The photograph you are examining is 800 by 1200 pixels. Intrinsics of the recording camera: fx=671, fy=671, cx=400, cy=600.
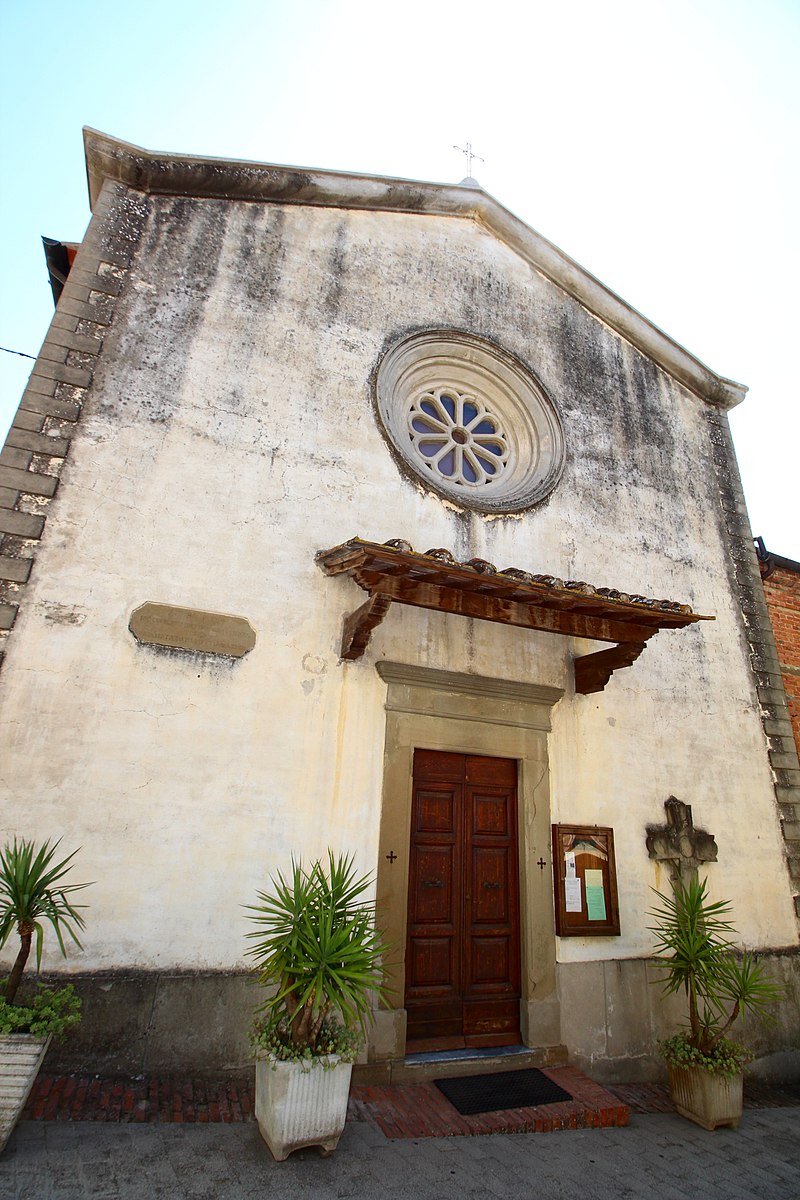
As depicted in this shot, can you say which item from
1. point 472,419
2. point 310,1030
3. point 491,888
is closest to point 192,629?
point 310,1030

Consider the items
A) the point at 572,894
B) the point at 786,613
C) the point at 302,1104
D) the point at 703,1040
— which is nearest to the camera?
the point at 302,1104

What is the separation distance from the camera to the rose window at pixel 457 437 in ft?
24.0

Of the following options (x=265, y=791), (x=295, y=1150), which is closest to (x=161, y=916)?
(x=265, y=791)

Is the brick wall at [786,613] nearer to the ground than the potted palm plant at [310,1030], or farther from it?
farther from it

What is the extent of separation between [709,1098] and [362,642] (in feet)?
14.0

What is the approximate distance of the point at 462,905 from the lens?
5.69 meters

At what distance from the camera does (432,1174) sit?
12.1 feet

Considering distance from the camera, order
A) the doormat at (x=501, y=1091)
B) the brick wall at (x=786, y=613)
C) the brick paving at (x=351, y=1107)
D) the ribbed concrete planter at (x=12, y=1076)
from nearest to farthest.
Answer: the ribbed concrete planter at (x=12, y=1076), the brick paving at (x=351, y=1107), the doormat at (x=501, y=1091), the brick wall at (x=786, y=613)

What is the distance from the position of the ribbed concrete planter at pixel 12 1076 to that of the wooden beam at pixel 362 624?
3185mm

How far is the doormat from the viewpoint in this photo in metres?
4.67

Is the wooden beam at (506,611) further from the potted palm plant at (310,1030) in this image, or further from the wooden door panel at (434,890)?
the potted palm plant at (310,1030)

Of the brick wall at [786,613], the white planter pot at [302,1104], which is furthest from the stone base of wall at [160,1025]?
the brick wall at [786,613]

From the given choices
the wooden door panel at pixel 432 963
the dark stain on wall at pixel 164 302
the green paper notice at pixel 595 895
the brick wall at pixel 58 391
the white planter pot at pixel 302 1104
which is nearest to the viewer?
the white planter pot at pixel 302 1104

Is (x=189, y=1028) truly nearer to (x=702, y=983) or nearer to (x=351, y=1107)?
(x=351, y=1107)
